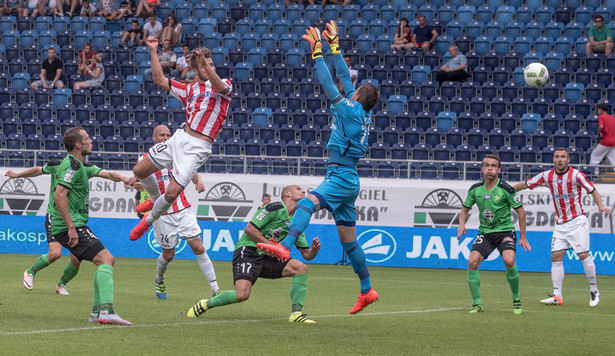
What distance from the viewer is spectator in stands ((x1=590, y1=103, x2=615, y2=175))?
23297 millimetres

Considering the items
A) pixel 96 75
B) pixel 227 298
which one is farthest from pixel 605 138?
pixel 227 298

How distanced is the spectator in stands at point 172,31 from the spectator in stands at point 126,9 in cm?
248

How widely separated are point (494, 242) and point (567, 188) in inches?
98.2

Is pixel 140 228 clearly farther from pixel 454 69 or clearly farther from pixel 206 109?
pixel 454 69

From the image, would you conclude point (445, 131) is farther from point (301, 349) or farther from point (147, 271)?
point (301, 349)

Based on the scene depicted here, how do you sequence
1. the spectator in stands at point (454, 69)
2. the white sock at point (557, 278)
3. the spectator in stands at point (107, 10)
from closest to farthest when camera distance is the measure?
the white sock at point (557, 278)
the spectator in stands at point (454, 69)
the spectator in stands at point (107, 10)

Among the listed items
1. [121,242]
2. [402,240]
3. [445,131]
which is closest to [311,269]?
[402,240]

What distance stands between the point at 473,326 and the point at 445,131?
14902 millimetres

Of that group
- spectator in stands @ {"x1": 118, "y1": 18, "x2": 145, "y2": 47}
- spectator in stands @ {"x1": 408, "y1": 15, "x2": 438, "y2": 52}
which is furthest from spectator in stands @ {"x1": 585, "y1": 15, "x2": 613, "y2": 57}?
spectator in stands @ {"x1": 118, "y1": 18, "x2": 145, "y2": 47}

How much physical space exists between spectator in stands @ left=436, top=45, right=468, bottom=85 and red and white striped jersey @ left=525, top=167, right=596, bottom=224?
12.6 metres

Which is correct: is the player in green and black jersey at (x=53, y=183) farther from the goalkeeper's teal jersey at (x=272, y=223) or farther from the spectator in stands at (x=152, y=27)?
the spectator in stands at (x=152, y=27)

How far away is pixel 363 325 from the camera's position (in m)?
10.3

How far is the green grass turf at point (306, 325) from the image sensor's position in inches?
328

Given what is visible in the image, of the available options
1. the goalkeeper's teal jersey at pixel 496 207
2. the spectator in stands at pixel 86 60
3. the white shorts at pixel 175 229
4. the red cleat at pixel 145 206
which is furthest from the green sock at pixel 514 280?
the spectator in stands at pixel 86 60
